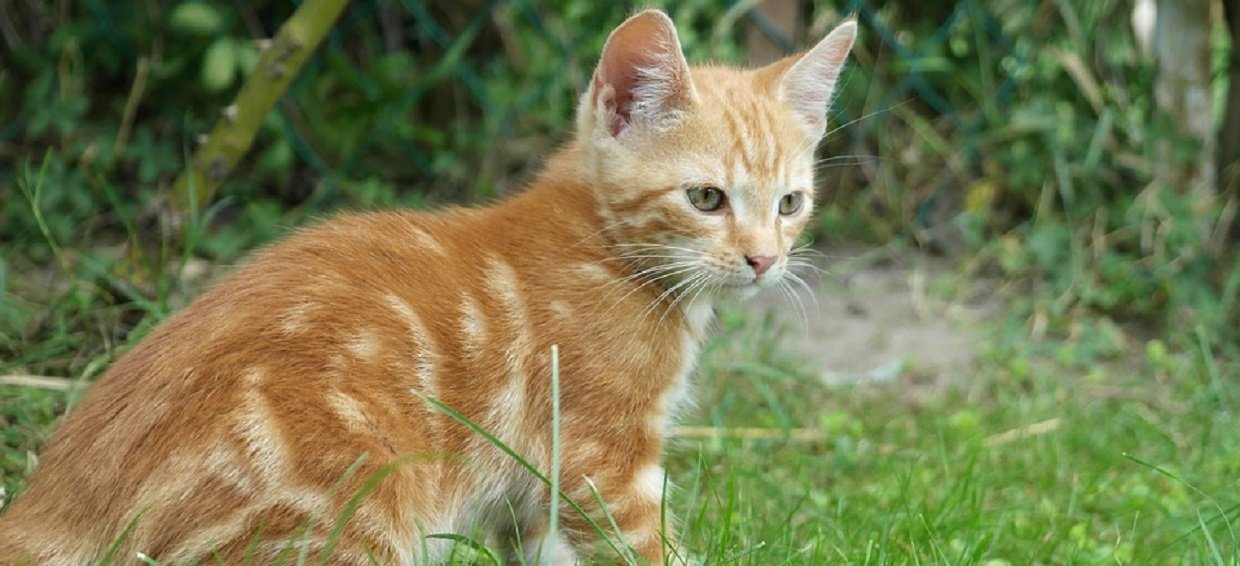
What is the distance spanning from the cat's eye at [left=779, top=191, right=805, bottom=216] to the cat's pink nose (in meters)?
0.17

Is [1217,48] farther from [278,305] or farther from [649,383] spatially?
[278,305]

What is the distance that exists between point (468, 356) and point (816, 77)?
0.96 metres

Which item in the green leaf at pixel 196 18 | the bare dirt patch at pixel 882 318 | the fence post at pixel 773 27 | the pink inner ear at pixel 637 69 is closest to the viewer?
the pink inner ear at pixel 637 69

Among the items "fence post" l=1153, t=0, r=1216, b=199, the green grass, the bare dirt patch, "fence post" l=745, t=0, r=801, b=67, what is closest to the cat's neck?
the green grass

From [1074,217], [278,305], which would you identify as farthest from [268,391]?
[1074,217]

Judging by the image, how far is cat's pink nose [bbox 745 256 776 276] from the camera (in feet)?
8.50

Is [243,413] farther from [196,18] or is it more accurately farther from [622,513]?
[196,18]

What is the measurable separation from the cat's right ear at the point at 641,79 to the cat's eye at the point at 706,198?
148mm

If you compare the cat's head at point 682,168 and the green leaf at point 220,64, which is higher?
the cat's head at point 682,168

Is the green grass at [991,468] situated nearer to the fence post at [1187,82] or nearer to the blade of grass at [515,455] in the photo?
the blade of grass at [515,455]

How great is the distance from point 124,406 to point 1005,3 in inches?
137

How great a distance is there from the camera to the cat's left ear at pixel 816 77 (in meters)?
2.82

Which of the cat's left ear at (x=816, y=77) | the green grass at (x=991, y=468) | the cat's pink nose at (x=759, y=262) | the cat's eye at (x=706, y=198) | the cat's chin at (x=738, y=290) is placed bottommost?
the green grass at (x=991, y=468)

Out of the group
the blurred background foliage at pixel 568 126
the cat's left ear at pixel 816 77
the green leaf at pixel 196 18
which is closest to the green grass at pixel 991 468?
the blurred background foliage at pixel 568 126
